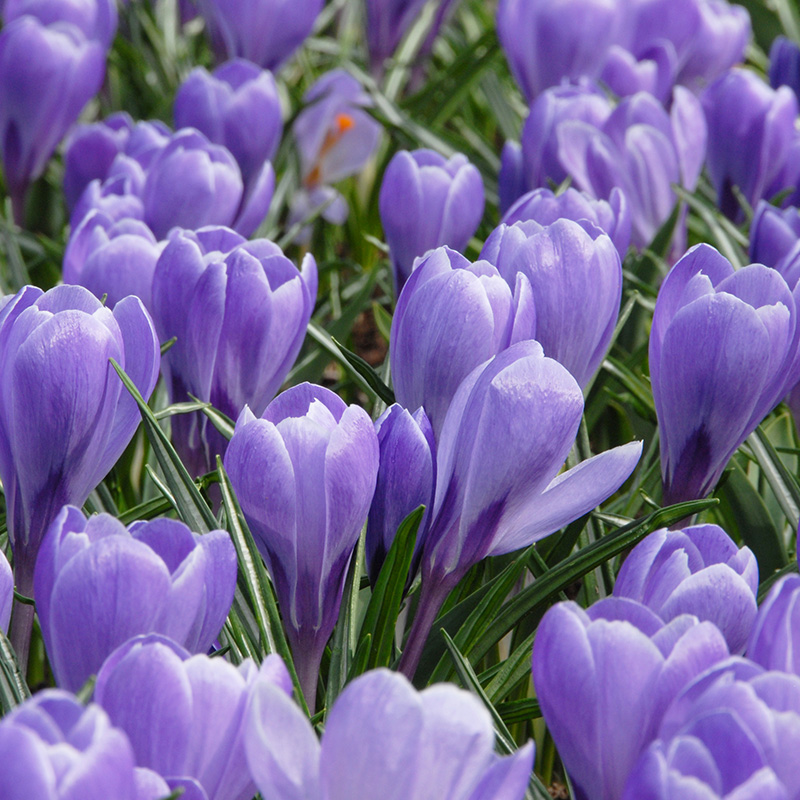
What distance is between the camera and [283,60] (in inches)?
76.7

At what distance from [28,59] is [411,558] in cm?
116

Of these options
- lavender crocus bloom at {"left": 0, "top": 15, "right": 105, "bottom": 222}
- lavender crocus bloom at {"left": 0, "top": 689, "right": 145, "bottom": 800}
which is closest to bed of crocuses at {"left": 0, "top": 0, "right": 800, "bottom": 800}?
lavender crocus bloom at {"left": 0, "top": 689, "right": 145, "bottom": 800}

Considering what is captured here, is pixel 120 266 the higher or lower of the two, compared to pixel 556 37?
lower

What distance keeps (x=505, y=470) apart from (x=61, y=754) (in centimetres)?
33

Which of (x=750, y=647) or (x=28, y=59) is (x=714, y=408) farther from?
(x=28, y=59)

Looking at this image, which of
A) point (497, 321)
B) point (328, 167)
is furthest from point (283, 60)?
point (497, 321)

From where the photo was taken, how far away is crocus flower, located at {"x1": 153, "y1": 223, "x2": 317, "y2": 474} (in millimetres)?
877

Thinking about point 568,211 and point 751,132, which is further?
point 751,132

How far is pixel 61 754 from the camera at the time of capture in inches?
15.8

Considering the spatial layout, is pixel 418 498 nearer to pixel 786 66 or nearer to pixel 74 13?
pixel 74 13

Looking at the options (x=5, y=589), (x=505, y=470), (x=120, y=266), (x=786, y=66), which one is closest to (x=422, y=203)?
(x=120, y=266)

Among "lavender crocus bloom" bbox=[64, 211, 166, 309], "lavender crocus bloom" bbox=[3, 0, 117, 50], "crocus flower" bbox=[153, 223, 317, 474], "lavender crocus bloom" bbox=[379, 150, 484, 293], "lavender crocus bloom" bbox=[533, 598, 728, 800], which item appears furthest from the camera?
"lavender crocus bloom" bbox=[3, 0, 117, 50]

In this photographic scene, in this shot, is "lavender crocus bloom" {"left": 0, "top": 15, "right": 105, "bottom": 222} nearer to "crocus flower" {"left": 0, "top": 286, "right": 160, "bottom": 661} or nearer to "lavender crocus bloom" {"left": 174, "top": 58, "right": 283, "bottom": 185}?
"lavender crocus bloom" {"left": 174, "top": 58, "right": 283, "bottom": 185}

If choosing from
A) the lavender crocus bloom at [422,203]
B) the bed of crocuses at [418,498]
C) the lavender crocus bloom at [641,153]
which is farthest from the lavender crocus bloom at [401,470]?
the lavender crocus bloom at [641,153]
